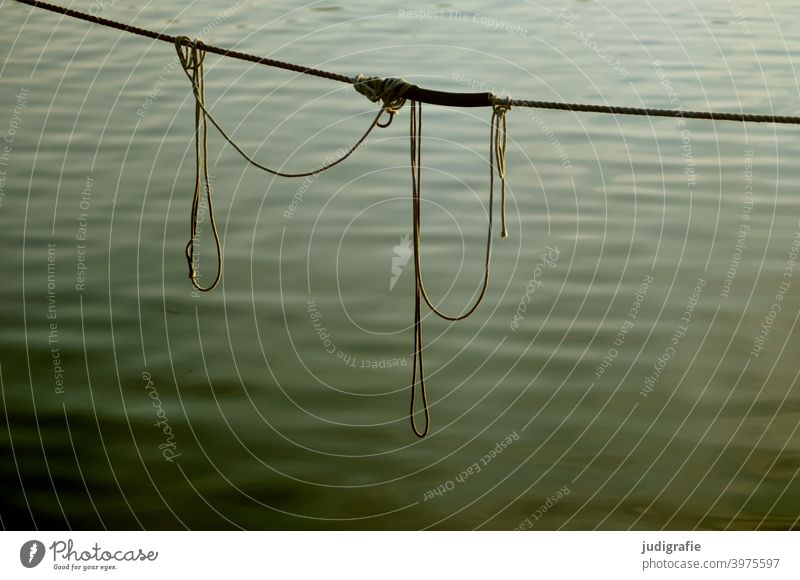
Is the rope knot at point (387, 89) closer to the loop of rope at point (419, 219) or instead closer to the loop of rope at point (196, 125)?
the loop of rope at point (419, 219)

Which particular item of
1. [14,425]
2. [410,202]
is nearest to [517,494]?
[14,425]

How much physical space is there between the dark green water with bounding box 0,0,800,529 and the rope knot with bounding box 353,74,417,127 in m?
0.99

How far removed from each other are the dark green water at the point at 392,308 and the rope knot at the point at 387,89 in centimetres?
99

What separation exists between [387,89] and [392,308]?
1.24 meters

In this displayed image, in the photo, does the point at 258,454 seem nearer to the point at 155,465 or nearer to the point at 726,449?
the point at 155,465

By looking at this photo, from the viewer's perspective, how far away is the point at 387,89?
233 cm

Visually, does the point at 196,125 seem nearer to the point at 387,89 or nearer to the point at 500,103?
the point at 387,89

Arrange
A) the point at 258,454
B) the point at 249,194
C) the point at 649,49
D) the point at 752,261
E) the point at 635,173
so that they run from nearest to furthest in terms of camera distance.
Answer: the point at 258,454 < the point at 752,261 < the point at 249,194 < the point at 635,173 < the point at 649,49

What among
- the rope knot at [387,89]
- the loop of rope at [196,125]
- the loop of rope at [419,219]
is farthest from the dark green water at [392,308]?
the rope knot at [387,89]

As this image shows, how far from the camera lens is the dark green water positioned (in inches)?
106

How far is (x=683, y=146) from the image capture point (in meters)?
4.80

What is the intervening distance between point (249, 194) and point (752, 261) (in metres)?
1.97

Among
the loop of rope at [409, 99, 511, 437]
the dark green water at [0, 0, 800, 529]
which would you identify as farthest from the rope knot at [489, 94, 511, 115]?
the dark green water at [0, 0, 800, 529]

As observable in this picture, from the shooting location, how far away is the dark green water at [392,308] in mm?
2705
